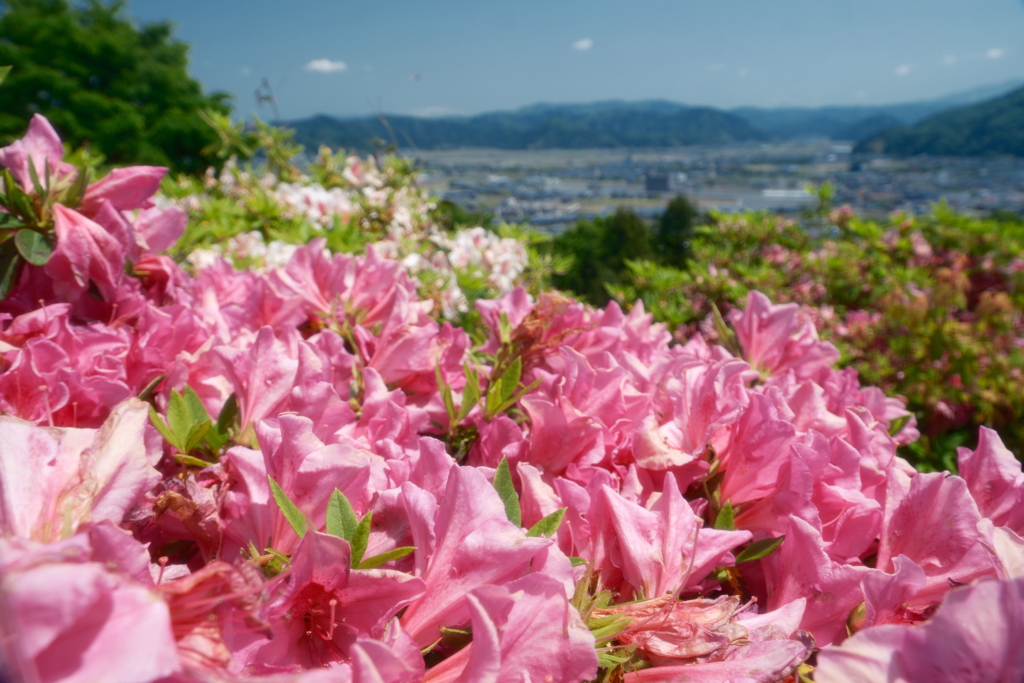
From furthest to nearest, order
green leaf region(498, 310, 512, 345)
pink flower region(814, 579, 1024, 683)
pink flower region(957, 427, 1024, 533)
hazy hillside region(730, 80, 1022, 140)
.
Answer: hazy hillside region(730, 80, 1022, 140) → green leaf region(498, 310, 512, 345) → pink flower region(957, 427, 1024, 533) → pink flower region(814, 579, 1024, 683)

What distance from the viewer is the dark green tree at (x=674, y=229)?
11.3 meters

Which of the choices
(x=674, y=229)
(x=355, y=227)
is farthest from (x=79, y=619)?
(x=674, y=229)

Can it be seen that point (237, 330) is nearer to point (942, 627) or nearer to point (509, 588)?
point (509, 588)

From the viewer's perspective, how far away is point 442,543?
2.05ft

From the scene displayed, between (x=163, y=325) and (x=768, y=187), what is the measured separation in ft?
76.8

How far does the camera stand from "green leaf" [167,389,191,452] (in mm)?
865

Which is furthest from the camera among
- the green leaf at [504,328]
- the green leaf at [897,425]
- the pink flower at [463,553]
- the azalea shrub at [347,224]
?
the azalea shrub at [347,224]

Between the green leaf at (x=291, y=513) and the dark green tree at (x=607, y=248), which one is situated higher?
the green leaf at (x=291, y=513)

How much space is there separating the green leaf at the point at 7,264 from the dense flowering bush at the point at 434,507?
47 mm

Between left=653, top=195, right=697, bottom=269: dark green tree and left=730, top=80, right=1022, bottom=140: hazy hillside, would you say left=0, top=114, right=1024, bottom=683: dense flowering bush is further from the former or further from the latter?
left=730, top=80, right=1022, bottom=140: hazy hillside

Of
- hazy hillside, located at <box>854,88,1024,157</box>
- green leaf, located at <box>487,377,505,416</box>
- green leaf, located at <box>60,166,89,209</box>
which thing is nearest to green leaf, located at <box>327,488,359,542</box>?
green leaf, located at <box>487,377,505,416</box>

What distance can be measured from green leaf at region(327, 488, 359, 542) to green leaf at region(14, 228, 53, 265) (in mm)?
761

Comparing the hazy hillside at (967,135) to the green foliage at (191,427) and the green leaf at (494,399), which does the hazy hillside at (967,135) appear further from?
the green foliage at (191,427)

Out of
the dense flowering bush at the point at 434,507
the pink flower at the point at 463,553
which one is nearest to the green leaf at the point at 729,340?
the dense flowering bush at the point at 434,507
